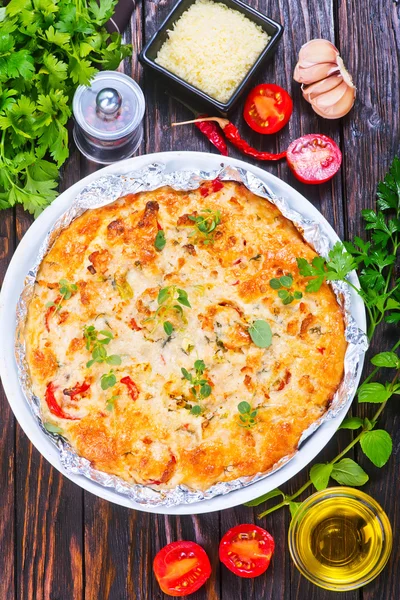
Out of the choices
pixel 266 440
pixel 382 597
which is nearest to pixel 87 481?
pixel 266 440

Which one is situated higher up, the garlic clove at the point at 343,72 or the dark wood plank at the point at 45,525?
the garlic clove at the point at 343,72

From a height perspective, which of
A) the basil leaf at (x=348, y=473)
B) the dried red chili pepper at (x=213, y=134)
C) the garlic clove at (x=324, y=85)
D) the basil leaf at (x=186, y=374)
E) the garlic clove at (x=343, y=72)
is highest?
the garlic clove at (x=343, y=72)

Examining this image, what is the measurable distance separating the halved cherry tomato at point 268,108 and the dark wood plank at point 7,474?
1.21 m

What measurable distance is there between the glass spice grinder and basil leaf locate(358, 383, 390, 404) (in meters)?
1.53

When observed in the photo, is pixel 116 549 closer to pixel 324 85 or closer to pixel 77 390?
pixel 77 390

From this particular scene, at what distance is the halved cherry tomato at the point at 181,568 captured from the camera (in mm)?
3521

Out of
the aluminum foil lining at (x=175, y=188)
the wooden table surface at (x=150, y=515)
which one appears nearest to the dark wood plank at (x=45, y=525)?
the wooden table surface at (x=150, y=515)

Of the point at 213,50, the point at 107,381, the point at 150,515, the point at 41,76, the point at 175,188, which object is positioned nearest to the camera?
the point at 107,381

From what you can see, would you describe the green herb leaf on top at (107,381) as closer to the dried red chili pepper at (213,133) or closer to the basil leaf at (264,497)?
the basil leaf at (264,497)

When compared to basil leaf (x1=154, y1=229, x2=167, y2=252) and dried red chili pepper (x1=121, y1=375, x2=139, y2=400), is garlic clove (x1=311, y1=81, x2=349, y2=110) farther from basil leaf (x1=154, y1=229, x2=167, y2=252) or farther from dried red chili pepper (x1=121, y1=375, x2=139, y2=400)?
dried red chili pepper (x1=121, y1=375, x2=139, y2=400)

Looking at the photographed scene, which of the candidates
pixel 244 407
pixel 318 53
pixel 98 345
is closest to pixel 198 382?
pixel 244 407

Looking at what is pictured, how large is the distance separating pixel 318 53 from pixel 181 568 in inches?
95.6

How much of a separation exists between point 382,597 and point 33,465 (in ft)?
5.70

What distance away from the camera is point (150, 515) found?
11.9 feet
